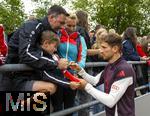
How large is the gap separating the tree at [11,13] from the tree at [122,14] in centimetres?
856

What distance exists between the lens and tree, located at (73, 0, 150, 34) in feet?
163

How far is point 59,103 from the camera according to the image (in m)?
5.36

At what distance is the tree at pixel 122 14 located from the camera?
1951 inches

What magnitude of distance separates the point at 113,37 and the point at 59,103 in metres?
1.03

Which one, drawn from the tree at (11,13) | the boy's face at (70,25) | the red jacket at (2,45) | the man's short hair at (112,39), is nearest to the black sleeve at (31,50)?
the red jacket at (2,45)

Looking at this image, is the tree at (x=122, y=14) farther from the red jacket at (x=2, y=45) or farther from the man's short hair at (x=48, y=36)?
the red jacket at (x=2, y=45)

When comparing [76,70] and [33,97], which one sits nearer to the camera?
[33,97]

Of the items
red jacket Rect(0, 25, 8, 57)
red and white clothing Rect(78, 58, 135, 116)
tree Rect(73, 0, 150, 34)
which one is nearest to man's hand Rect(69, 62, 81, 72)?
red and white clothing Rect(78, 58, 135, 116)

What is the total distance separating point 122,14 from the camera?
50469 millimetres

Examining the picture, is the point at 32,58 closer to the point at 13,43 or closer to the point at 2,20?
the point at 13,43

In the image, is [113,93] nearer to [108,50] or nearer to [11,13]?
[108,50]

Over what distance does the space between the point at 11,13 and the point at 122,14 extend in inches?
496

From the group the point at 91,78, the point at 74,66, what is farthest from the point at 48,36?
the point at 91,78

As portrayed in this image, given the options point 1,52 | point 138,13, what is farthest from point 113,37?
point 138,13
